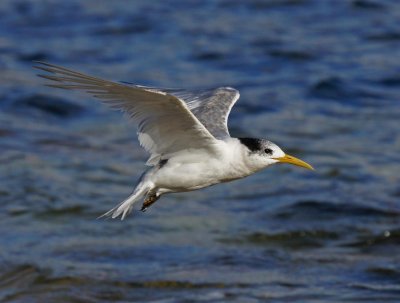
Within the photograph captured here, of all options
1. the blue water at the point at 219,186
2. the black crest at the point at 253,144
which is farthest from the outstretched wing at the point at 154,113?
the blue water at the point at 219,186

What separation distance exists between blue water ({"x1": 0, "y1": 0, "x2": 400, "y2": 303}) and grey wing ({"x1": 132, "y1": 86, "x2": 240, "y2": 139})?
162cm

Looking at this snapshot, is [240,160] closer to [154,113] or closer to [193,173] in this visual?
[193,173]

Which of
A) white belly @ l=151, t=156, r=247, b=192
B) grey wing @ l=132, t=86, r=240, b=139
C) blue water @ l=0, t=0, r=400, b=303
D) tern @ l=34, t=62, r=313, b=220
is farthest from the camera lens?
blue water @ l=0, t=0, r=400, b=303

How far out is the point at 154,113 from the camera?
6324mm

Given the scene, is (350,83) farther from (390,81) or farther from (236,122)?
(236,122)

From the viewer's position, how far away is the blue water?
27.8 ft

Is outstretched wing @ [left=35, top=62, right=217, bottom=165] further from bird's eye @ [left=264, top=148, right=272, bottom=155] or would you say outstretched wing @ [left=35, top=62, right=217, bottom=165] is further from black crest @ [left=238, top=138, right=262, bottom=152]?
bird's eye @ [left=264, top=148, right=272, bottom=155]

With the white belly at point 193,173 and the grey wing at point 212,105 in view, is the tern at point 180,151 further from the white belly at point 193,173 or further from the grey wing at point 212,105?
the grey wing at point 212,105

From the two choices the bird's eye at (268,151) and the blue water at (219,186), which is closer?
the bird's eye at (268,151)

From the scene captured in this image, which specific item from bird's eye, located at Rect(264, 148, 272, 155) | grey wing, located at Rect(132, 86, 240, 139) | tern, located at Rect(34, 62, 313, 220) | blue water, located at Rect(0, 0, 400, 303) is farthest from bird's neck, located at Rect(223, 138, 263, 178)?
blue water, located at Rect(0, 0, 400, 303)

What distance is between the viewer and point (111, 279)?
843cm

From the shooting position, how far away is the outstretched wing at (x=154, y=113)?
5848mm

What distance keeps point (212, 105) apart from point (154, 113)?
122cm

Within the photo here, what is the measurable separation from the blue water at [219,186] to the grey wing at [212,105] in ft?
5.32
